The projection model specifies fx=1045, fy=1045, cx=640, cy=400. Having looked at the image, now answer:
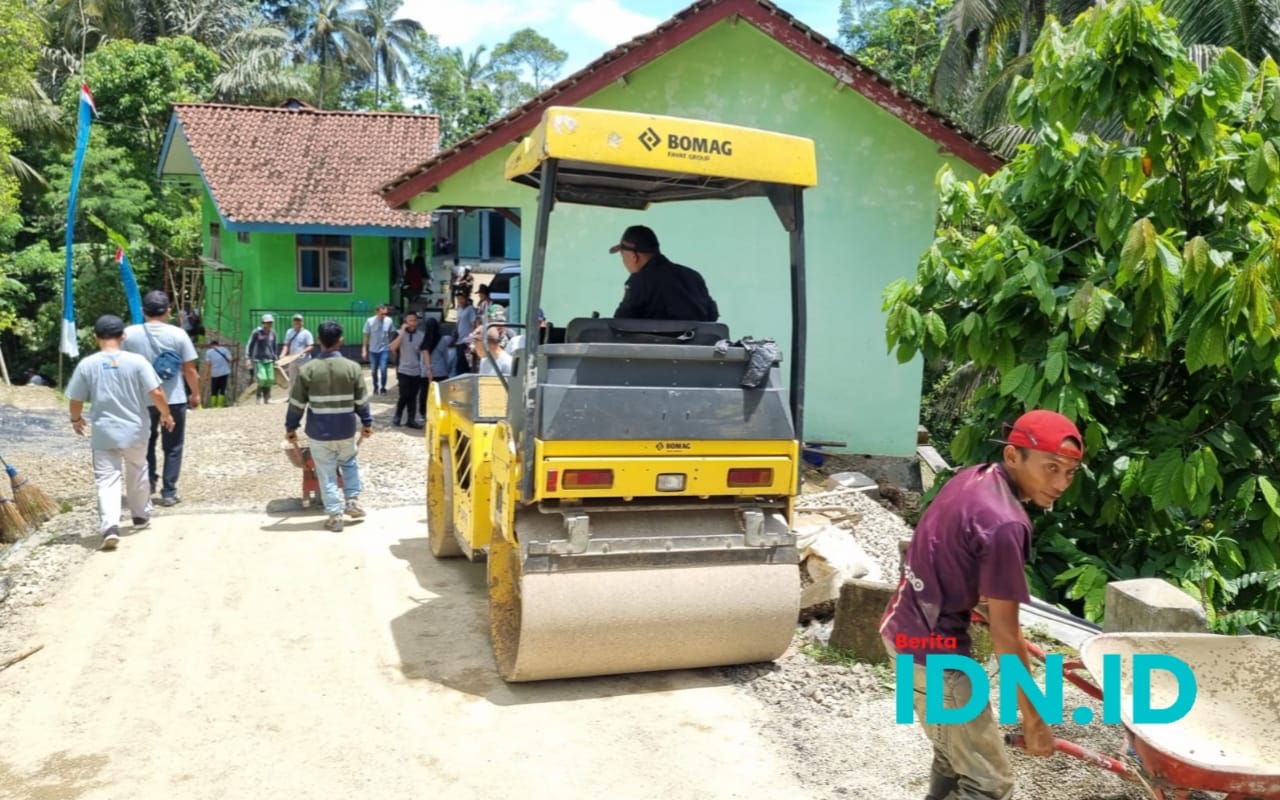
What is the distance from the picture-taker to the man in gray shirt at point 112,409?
7.42 metres

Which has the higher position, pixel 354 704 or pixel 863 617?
pixel 863 617

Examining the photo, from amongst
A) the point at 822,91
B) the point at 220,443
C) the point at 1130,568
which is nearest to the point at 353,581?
the point at 1130,568

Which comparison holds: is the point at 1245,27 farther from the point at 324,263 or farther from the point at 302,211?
the point at 324,263

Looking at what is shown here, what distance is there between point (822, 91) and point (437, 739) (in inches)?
390

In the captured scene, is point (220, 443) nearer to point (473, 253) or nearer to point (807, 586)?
point (807, 586)

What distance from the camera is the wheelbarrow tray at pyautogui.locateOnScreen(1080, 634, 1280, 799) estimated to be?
143 inches

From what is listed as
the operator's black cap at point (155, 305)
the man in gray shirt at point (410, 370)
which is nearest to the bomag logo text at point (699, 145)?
the operator's black cap at point (155, 305)

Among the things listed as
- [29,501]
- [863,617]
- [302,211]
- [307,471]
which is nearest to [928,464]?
[863,617]

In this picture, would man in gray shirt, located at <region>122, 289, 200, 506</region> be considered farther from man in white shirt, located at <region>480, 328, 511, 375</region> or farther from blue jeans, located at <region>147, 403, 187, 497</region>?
man in white shirt, located at <region>480, 328, 511, 375</region>

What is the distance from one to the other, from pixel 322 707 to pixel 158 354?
174 inches

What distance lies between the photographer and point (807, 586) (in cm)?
646

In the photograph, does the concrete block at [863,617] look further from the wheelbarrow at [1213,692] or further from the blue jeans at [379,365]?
the blue jeans at [379,365]

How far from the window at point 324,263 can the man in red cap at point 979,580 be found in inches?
838

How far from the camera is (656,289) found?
19.2ft
